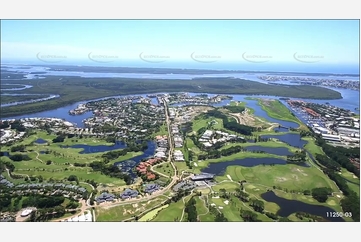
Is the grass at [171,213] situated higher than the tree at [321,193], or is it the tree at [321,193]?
the tree at [321,193]

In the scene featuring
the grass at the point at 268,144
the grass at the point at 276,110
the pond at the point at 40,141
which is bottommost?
the pond at the point at 40,141

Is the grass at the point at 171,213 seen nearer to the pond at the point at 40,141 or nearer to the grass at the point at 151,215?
the grass at the point at 151,215

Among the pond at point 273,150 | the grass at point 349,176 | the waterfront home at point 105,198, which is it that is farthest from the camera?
the pond at point 273,150

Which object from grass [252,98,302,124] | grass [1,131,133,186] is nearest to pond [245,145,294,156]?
grass [1,131,133,186]

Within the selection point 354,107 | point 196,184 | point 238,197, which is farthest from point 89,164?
point 354,107

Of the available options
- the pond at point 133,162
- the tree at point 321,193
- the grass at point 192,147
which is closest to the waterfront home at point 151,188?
the pond at point 133,162

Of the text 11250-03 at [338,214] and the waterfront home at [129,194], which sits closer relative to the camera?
the text 11250-03 at [338,214]
